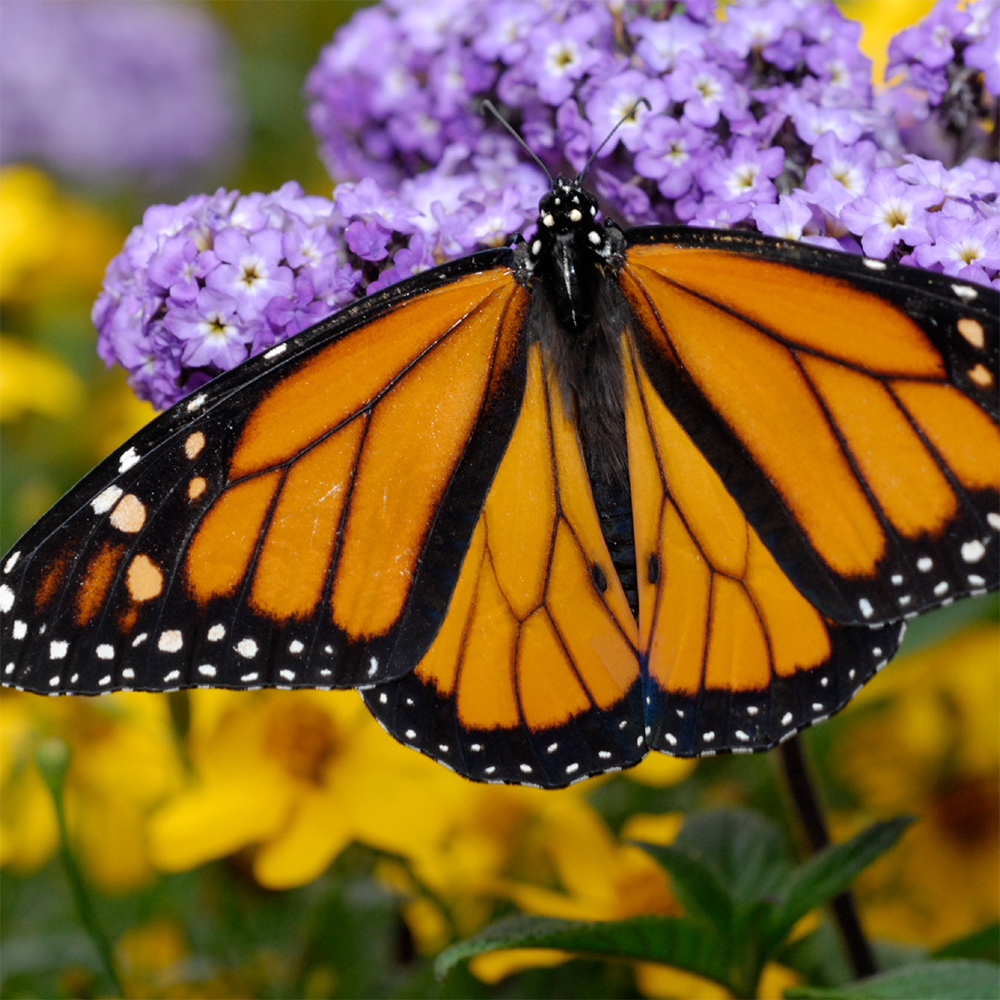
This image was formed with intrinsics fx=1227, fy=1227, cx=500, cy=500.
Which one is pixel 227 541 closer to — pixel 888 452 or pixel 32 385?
pixel 888 452

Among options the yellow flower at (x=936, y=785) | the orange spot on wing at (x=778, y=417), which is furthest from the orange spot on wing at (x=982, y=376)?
the yellow flower at (x=936, y=785)

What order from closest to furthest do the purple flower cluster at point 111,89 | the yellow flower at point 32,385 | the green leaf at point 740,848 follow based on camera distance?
the green leaf at point 740,848, the yellow flower at point 32,385, the purple flower cluster at point 111,89

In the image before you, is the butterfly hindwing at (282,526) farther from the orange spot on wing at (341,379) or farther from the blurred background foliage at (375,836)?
the blurred background foliage at (375,836)

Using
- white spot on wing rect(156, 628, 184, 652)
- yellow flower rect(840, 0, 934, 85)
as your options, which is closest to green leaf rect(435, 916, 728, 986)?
white spot on wing rect(156, 628, 184, 652)

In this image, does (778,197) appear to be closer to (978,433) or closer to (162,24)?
(978,433)

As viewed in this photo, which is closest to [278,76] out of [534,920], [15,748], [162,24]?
[162,24]

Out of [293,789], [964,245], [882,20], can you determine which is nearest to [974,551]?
[964,245]
